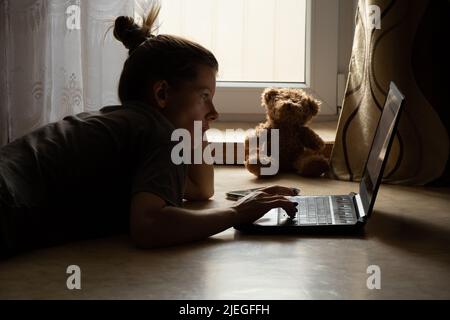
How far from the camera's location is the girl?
1.31 metres

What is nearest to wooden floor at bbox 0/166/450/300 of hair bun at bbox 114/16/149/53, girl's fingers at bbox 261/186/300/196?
girl's fingers at bbox 261/186/300/196

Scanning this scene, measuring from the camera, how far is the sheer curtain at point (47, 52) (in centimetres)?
202

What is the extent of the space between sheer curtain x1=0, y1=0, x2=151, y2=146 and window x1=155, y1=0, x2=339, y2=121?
1.55ft

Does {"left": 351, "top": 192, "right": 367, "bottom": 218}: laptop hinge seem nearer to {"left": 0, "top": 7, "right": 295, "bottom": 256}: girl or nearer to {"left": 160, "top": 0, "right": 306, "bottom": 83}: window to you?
{"left": 0, "top": 7, "right": 295, "bottom": 256}: girl

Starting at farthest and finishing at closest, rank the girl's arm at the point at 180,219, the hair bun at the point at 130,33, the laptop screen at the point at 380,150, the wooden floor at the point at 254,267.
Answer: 1. the hair bun at the point at 130,33
2. the laptop screen at the point at 380,150
3. the girl's arm at the point at 180,219
4. the wooden floor at the point at 254,267

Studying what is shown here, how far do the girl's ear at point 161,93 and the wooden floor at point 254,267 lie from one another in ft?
0.88

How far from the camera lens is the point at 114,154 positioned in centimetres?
137

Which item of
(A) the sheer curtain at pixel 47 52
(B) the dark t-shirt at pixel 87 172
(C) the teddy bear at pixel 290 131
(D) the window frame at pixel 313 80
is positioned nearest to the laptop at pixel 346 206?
(B) the dark t-shirt at pixel 87 172

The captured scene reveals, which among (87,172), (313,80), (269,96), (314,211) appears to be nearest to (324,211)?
(314,211)

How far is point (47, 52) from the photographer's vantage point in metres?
2.03

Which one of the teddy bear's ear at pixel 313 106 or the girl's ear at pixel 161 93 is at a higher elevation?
the girl's ear at pixel 161 93

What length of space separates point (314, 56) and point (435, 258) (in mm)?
1341

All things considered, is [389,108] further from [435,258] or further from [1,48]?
[1,48]

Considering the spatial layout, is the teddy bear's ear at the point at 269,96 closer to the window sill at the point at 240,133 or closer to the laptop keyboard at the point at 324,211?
the window sill at the point at 240,133
